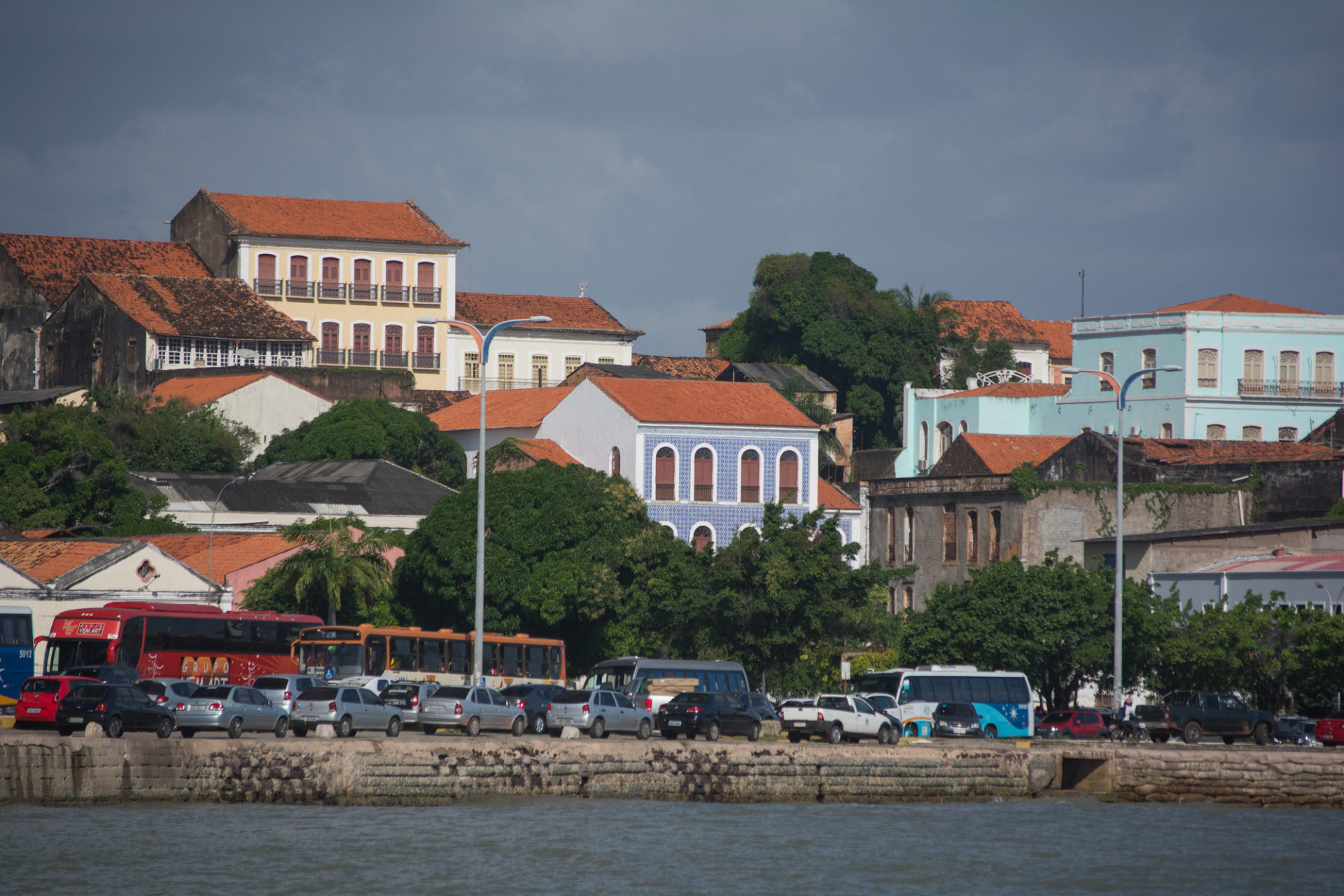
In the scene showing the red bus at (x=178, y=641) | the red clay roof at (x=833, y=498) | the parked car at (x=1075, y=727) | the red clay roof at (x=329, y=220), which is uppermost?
the red clay roof at (x=329, y=220)

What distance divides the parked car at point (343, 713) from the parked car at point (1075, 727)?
18.2 meters

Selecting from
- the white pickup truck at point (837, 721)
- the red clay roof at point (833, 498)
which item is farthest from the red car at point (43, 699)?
the red clay roof at point (833, 498)

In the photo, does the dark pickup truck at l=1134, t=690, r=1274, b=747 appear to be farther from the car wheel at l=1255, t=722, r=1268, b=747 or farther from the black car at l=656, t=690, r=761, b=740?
the black car at l=656, t=690, r=761, b=740

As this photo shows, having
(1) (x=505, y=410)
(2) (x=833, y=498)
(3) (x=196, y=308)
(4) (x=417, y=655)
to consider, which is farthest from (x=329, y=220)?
(4) (x=417, y=655)

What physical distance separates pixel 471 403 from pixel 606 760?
5677 centimetres

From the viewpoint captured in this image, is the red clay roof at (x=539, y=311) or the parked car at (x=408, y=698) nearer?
the parked car at (x=408, y=698)

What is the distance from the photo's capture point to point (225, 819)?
31078mm

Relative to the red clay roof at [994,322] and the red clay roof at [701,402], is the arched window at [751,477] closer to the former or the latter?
the red clay roof at [701,402]

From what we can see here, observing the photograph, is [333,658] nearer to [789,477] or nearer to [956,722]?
[956,722]

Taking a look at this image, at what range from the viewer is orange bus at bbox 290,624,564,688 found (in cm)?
5066

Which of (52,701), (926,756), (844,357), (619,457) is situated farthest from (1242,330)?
(52,701)

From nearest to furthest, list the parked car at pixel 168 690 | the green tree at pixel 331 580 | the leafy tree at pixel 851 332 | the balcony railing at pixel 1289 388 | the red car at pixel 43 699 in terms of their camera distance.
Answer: the red car at pixel 43 699
the parked car at pixel 168 690
the green tree at pixel 331 580
the balcony railing at pixel 1289 388
the leafy tree at pixel 851 332

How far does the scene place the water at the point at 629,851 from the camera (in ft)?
90.6

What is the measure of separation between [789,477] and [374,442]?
68.6 ft
